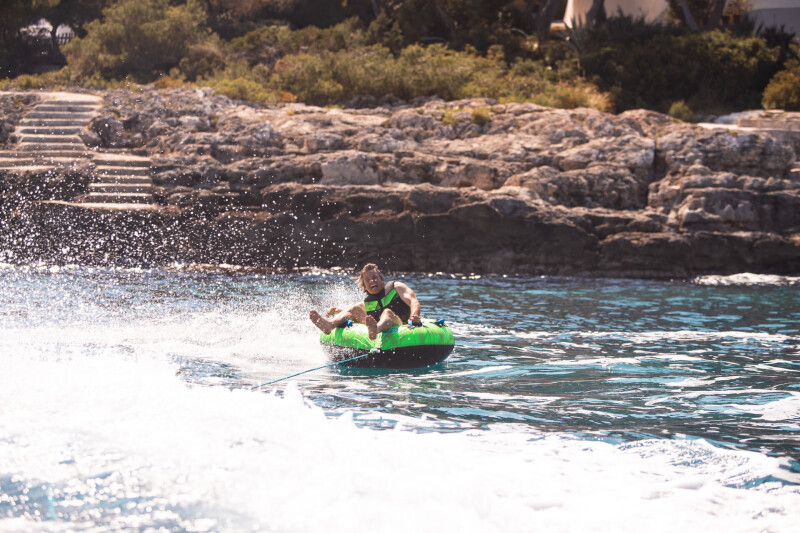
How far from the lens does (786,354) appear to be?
949 centimetres

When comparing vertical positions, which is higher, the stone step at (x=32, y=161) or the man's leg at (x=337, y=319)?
the stone step at (x=32, y=161)

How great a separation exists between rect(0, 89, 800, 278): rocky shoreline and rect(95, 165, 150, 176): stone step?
1.35 ft

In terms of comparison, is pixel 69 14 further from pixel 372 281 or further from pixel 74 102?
pixel 372 281

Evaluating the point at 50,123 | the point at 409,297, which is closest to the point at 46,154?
the point at 50,123

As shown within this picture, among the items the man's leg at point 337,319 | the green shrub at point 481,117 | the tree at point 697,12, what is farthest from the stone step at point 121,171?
the tree at point 697,12

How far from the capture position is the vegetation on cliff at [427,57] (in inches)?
870

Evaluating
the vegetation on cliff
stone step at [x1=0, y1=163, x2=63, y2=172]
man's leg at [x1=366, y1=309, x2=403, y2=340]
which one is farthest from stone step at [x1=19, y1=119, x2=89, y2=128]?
man's leg at [x1=366, y1=309, x2=403, y2=340]

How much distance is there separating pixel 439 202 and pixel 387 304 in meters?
7.85

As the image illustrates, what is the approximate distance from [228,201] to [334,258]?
8.99 feet

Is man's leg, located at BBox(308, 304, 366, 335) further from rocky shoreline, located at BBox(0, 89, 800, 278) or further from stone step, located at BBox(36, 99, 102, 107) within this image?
stone step, located at BBox(36, 99, 102, 107)

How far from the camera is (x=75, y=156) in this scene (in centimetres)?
1795

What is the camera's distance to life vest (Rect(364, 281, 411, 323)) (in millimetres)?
9125

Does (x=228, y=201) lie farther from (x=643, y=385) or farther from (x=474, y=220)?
(x=643, y=385)

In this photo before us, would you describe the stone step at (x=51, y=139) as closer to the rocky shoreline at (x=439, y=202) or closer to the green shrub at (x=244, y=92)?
the rocky shoreline at (x=439, y=202)
